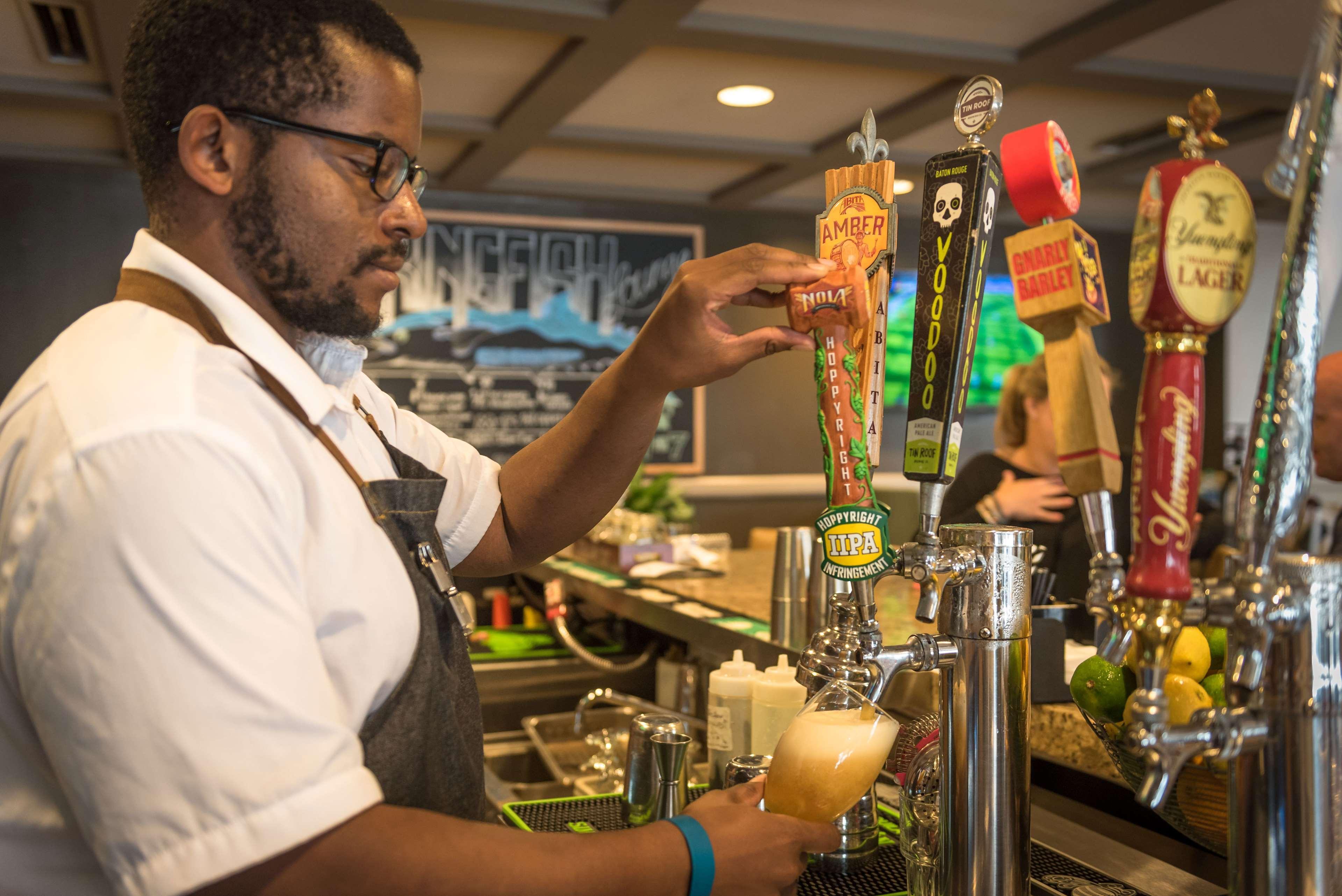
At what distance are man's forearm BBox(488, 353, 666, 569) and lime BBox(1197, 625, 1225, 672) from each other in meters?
0.61

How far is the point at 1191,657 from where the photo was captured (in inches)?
39.1

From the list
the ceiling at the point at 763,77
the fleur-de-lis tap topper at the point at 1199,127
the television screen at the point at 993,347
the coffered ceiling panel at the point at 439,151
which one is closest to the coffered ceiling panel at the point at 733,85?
the ceiling at the point at 763,77

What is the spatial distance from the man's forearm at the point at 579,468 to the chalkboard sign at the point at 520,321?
4066 mm

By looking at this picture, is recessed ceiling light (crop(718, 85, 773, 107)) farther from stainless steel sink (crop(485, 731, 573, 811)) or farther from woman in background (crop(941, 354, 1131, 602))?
stainless steel sink (crop(485, 731, 573, 811))

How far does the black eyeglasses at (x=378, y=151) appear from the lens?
0.89 metres

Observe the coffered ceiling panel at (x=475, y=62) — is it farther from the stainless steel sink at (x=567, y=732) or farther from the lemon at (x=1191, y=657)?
the lemon at (x=1191, y=657)

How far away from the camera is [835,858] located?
1127 mm

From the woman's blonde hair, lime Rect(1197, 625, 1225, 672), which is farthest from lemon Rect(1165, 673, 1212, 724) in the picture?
the woman's blonde hair

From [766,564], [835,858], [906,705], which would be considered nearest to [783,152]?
[766,564]

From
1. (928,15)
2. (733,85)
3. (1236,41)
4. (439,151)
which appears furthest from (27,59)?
(1236,41)

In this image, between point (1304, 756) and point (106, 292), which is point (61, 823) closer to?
point (1304, 756)

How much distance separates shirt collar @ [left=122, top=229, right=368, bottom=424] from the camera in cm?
85

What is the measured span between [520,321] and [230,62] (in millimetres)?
4844

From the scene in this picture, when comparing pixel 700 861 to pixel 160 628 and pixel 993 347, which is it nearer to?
pixel 160 628
